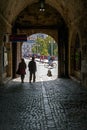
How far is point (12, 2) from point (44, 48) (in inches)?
2123

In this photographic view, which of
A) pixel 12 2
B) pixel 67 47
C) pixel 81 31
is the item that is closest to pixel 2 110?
pixel 81 31

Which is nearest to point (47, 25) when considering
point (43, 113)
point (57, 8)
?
point (57, 8)

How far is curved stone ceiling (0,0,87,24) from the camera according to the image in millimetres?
17500

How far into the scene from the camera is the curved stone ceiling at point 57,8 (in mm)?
17500

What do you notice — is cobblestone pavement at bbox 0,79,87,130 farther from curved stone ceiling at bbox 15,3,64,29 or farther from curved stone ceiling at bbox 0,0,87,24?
curved stone ceiling at bbox 15,3,64,29

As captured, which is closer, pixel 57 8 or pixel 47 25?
pixel 57 8

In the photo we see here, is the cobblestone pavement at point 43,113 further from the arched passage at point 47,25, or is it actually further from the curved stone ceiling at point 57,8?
the arched passage at point 47,25

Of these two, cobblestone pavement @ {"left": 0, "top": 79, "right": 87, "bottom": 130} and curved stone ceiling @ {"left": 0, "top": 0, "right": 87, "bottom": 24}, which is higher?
curved stone ceiling @ {"left": 0, "top": 0, "right": 87, "bottom": 24}

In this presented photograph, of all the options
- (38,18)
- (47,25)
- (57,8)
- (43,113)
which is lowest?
(43,113)

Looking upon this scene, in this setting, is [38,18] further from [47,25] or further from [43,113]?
[43,113]

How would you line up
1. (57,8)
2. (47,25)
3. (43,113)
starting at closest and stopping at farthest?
(43,113) < (57,8) < (47,25)

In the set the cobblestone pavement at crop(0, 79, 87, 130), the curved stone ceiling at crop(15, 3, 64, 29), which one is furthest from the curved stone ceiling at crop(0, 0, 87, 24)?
the cobblestone pavement at crop(0, 79, 87, 130)

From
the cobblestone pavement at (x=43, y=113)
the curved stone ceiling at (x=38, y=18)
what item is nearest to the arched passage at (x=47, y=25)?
the curved stone ceiling at (x=38, y=18)

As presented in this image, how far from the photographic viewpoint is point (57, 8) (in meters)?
23.0
